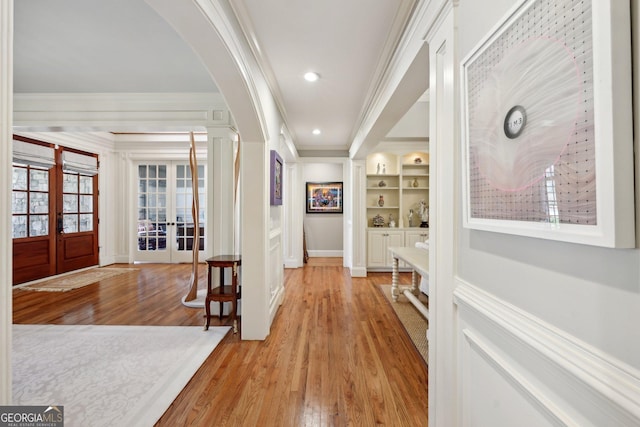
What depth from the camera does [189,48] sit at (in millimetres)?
2404

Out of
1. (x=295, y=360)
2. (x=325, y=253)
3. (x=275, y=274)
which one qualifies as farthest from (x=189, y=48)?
(x=325, y=253)

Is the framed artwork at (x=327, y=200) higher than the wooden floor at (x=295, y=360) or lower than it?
higher

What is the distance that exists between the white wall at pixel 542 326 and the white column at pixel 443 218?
5 cm

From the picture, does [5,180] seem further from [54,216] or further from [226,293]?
[54,216]

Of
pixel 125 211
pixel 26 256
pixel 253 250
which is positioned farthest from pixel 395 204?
pixel 26 256

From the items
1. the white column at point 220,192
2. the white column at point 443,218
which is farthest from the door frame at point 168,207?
the white column at point 443,218

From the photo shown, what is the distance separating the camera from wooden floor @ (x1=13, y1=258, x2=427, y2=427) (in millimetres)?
1720

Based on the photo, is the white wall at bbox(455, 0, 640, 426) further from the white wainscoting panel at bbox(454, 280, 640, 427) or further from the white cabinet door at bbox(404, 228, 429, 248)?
the white cabinet door at bbox(404, 228, 429, 248)

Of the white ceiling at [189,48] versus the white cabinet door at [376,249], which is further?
the white cabinet door at [376,249]

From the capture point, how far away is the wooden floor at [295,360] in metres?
1.72

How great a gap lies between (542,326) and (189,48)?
2.91 meters

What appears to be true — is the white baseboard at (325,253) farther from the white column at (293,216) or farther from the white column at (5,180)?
the white column at (5,180)

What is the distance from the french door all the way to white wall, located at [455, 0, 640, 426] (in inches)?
247

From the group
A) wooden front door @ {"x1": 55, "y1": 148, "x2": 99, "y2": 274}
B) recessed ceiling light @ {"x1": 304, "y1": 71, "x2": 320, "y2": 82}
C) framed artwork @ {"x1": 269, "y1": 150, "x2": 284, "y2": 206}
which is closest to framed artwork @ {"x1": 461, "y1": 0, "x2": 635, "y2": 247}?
recessed ceiling light @ {"x1": 304, "y1": 71, "x2": 320, "y2": 82}
